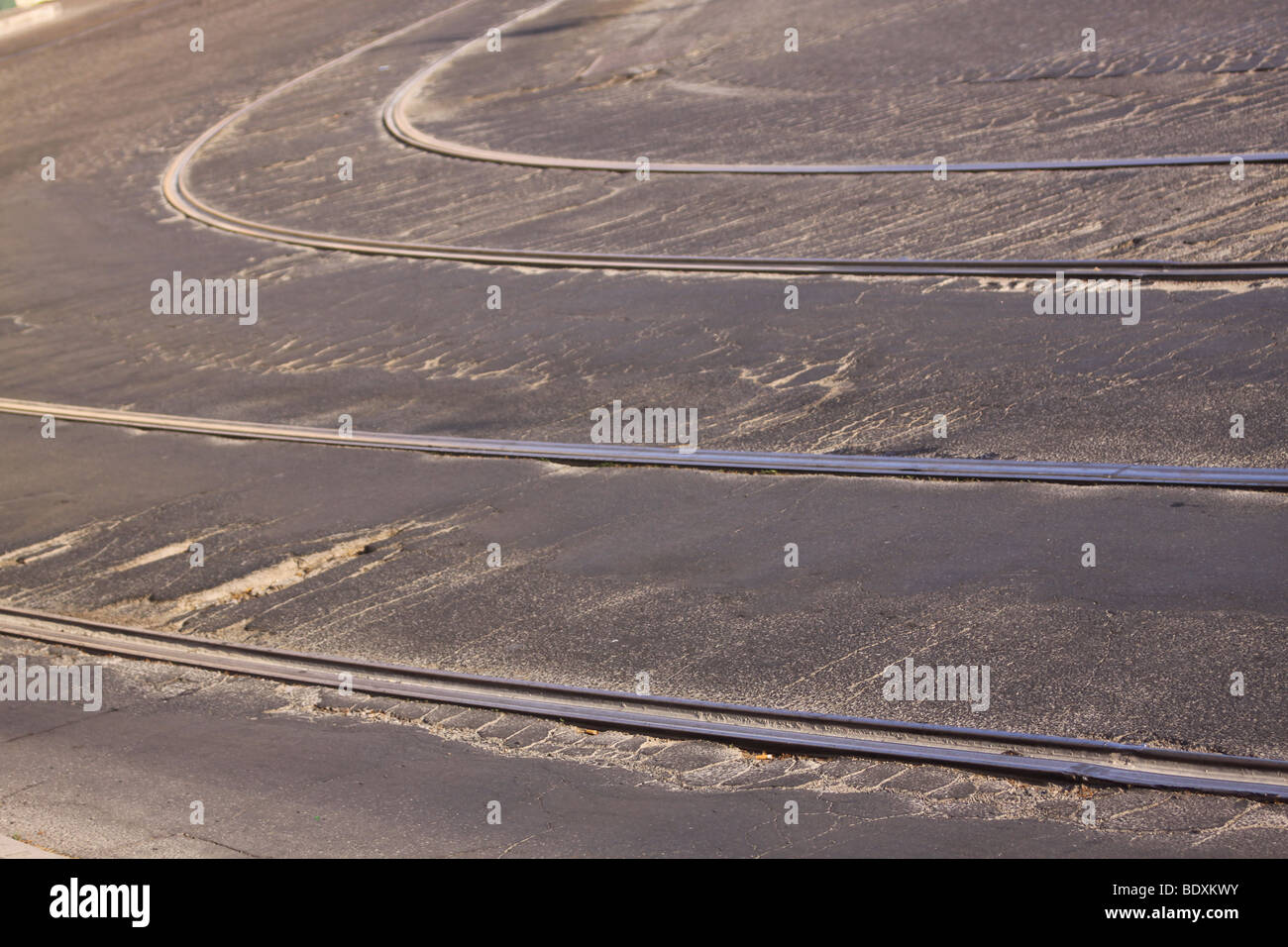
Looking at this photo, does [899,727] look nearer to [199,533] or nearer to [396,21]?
[199,533]

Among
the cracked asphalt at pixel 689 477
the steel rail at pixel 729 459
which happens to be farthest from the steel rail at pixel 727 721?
the steel rail at pixel 729 459

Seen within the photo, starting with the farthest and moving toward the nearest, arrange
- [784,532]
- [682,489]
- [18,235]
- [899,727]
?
[18,235]
[682,489]
[784,532]
[899,727]

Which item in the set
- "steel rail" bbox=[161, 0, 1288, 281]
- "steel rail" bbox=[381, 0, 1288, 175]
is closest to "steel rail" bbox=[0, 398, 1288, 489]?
"steel rail" bbox=[161, 0, 1288, 281]

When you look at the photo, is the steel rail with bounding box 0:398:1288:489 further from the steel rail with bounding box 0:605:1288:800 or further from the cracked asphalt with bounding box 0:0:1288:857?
the steel rail with bounding box 0:605:1288:800

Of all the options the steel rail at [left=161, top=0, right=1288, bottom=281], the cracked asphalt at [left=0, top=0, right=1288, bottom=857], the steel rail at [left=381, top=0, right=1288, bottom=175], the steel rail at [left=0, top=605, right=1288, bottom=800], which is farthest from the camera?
the steel rail at [left=381, top=0, right=1288, bottom=175]

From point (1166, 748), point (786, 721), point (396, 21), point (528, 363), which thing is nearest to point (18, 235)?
point (528, 363)
